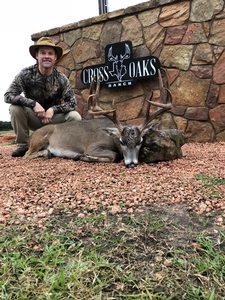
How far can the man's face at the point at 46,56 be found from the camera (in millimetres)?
5871

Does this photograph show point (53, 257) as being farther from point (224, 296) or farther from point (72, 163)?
point (72, 163)

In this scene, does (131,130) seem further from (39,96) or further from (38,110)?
(39,96)

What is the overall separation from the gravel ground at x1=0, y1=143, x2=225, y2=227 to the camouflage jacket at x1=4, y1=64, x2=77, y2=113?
1721 millimetres

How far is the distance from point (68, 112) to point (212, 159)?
9.78 feet

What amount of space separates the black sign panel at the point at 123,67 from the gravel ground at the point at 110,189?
296 centimetres

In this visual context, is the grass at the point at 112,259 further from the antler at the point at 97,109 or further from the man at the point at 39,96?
the man at the point at 39,96

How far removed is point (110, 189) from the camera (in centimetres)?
318

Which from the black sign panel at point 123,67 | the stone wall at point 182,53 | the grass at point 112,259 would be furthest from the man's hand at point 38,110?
the grass at point 112,259

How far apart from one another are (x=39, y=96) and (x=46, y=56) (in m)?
0.73

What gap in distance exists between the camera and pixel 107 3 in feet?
27.2

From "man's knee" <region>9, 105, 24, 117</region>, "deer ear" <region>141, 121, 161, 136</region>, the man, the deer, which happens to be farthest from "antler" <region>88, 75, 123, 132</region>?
"man's knee" <region>9, 105, 24, 117</region>

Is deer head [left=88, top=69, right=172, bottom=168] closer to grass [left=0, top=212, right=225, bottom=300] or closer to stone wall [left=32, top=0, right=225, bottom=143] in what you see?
stone wall [left=32, top=0, right=225, bottom=143]

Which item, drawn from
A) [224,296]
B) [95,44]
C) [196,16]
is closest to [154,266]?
[224,296]

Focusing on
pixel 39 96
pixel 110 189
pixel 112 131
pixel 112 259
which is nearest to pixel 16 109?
pixel 39 96
